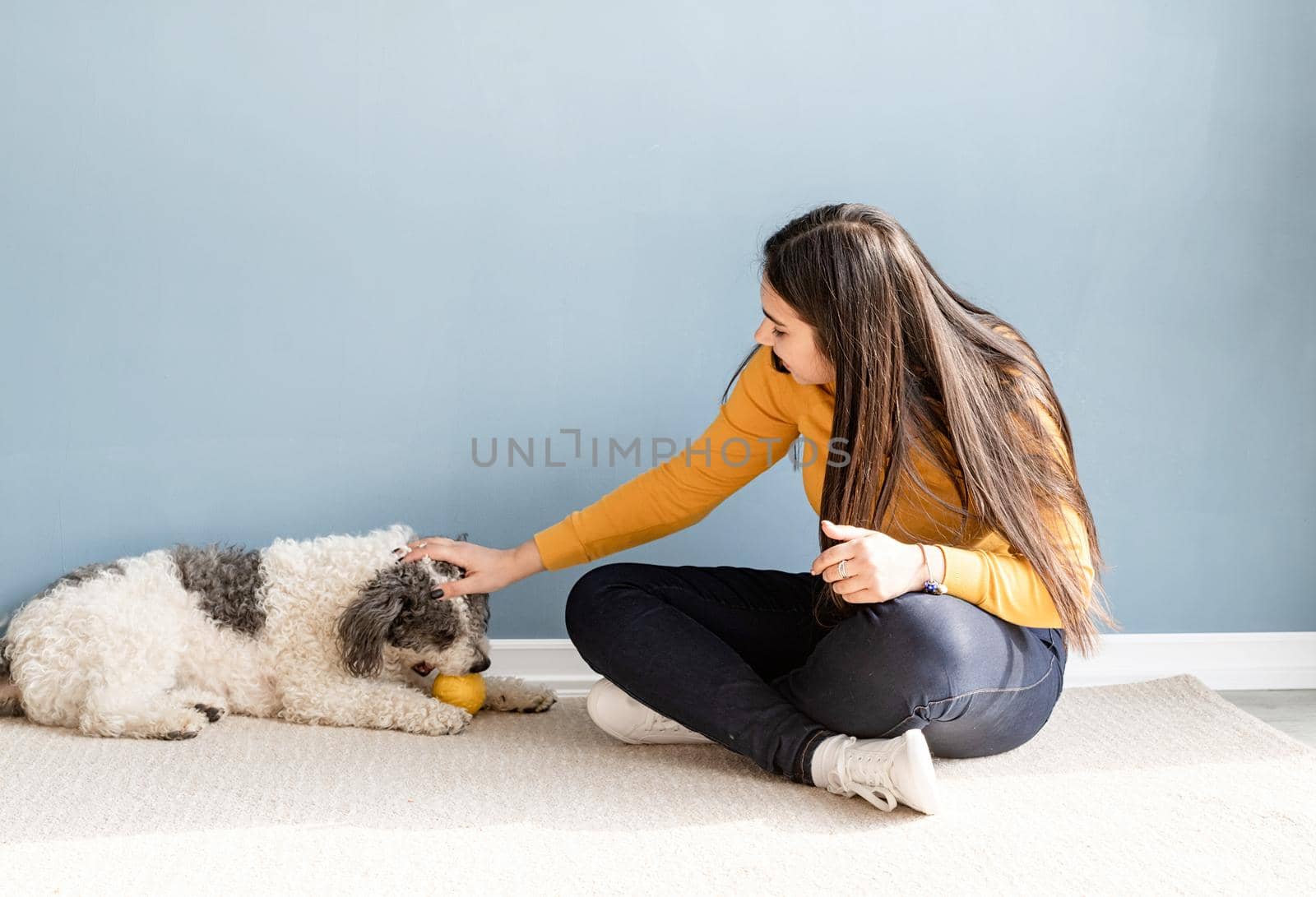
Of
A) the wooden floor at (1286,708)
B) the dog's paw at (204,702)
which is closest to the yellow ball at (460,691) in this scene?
the dog's paw at (204,702)

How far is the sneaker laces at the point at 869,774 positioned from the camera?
5.57 feet

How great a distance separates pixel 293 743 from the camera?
2.03 meters

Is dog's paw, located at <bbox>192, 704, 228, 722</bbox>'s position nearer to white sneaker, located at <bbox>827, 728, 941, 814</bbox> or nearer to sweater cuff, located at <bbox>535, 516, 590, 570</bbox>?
sweater cuff, located at <bbox>535, 516, 590, 570</bbox>

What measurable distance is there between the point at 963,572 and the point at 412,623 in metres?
1.01

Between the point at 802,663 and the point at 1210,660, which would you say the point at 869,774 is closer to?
the point at 802,663

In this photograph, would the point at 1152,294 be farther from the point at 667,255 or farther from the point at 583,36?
the point at 583,36

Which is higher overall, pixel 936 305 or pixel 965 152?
pixel 965 152

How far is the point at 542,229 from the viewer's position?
2326mm

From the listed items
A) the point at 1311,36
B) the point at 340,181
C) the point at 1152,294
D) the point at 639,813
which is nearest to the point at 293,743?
the point at 639,813

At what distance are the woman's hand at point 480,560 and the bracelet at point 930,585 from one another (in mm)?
755

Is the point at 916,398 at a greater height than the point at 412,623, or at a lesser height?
greater

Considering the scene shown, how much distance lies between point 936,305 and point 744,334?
0.69m

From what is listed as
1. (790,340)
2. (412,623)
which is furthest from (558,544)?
(790,340)

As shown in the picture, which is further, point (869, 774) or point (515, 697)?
point (515, 697)
